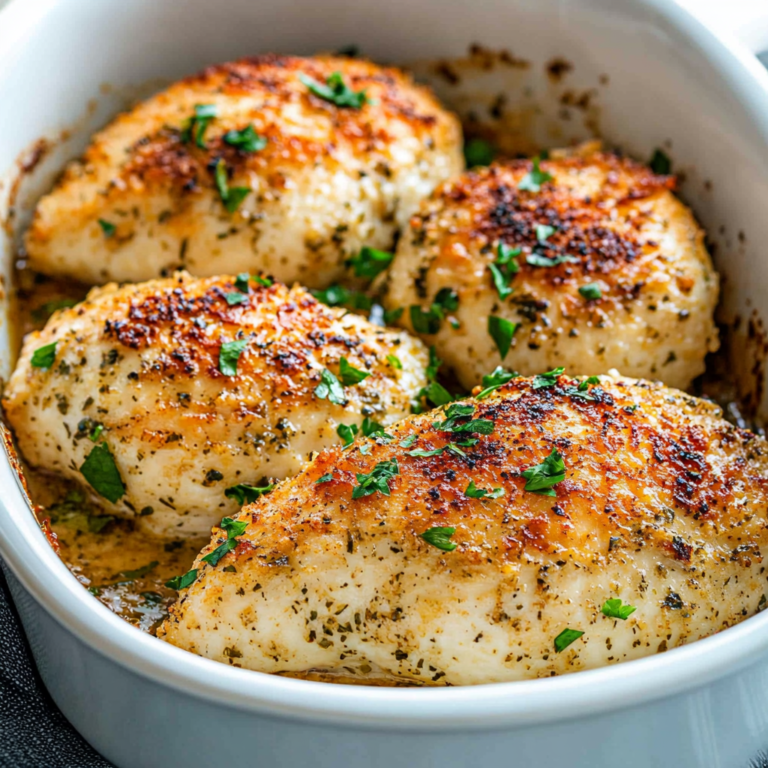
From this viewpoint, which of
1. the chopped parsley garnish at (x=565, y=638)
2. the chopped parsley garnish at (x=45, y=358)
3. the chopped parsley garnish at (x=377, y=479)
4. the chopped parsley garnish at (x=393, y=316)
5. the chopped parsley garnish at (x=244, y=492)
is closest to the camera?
the chopped parsley garnish at (x=565, y=638)

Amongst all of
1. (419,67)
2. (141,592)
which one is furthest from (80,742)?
(419,67)

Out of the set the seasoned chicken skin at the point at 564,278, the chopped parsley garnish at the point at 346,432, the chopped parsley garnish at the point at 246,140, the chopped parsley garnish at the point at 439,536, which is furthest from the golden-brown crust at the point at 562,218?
the chopped parsley garnish at the point at 439,536

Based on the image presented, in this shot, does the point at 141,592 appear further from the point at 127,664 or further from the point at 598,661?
the point at 598,661

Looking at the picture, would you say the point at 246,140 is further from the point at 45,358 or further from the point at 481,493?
the point at 481,493

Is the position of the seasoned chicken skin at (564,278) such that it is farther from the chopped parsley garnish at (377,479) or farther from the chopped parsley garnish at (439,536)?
the chopped parsley garnish at (439,536)

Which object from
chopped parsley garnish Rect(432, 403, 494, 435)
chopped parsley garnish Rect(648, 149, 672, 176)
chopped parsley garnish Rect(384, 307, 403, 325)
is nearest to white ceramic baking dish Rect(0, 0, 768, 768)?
chopped parsley garnish Rect(648, 149, 672, 176)

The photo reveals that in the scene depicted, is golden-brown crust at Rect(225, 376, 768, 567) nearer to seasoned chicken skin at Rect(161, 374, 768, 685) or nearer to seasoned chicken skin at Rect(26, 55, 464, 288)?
seasoned chicken skin at Rect(161, 374, 768, 685)
